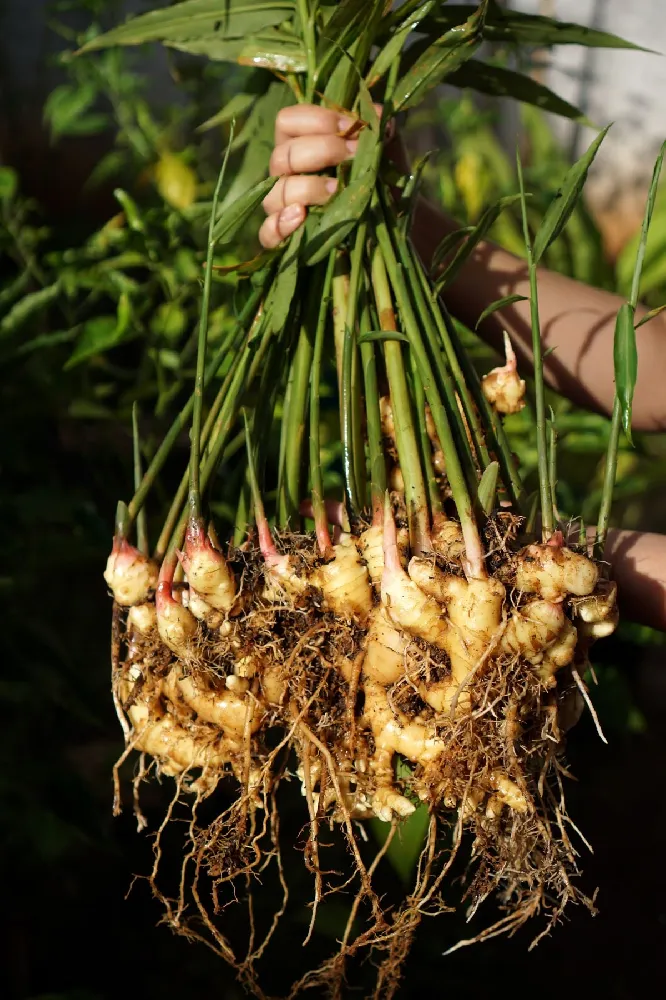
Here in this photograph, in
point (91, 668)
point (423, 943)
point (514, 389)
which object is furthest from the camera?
point (91, 668)

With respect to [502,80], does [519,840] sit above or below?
below

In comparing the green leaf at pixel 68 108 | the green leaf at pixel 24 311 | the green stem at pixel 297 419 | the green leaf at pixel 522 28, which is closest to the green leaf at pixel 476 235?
the green stem at pixel 297 419

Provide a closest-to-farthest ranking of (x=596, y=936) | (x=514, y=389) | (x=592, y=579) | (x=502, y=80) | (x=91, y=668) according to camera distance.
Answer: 1. (x=592, y=579)
2. (x=514, y=389)
3. (x=502, y=80)
4. (x=596, y=936)
5. (x=91, y=668)

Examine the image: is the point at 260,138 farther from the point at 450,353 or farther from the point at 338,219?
the point at 450,353

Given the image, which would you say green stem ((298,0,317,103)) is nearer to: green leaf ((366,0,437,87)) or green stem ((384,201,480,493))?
green leaf ((366,0,437,87))

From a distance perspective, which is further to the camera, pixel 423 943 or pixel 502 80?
pixel 423 943

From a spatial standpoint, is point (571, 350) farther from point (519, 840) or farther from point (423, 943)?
point (423, 943)

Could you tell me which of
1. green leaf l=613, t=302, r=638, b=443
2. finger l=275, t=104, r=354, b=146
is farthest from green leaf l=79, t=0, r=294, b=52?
green leaf l=613, t=302, r=638, b=443

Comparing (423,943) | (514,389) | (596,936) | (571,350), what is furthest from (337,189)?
(596,936)
